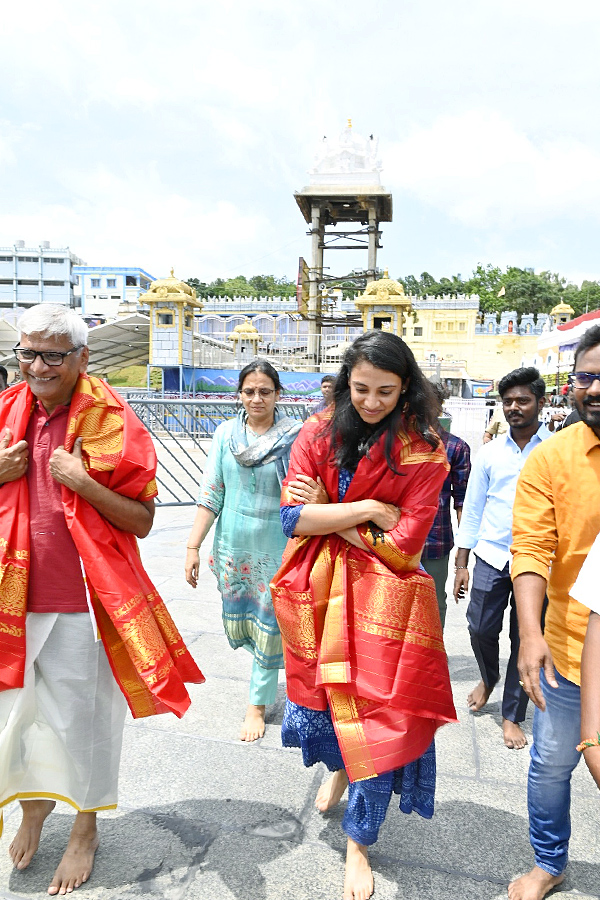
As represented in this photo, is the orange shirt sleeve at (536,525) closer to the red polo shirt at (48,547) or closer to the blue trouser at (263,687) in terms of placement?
the red polo shirt at (48,547)

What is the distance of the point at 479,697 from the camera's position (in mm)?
3082

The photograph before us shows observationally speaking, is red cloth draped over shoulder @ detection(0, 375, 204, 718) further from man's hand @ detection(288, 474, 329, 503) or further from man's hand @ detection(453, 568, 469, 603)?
man's hand @ detection(453, 568, 469, 603)

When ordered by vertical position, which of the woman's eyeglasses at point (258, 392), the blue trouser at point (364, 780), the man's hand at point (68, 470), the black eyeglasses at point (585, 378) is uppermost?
the black eyeglasses at point (585, 378)

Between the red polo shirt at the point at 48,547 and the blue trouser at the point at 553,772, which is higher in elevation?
the red polo shirt at the point at 48,547

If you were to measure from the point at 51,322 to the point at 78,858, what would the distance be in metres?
1.63

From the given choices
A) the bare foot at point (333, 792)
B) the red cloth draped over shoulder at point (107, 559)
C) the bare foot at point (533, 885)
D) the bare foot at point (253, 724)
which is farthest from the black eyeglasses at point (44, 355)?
the bare foot at point (533, 885)

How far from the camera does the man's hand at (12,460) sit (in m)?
1.78

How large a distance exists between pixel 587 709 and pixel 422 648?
2.06ft

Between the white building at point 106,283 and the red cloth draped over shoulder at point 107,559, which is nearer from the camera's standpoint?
the red cloth draped over shoulder at point 107,559

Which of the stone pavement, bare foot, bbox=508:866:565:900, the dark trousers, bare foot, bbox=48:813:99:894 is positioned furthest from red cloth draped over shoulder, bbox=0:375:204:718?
the dark trousers

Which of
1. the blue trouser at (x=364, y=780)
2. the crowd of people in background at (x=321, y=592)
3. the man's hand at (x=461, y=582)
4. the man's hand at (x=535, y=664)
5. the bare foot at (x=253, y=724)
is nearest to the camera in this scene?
the man's hand at (x=535, y=664)

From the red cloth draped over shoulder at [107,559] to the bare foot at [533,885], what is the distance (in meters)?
1.13

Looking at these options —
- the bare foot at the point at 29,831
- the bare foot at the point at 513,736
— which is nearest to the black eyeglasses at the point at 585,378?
the bare foot at the point at 513,736

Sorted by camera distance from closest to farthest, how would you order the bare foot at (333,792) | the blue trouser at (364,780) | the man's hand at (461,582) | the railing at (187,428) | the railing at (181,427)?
the blue trouser at (364,780) → the bare foot at (333,792) → the man's hand at (461,582) → the railing at (181,427) → the railing at (187,428)
